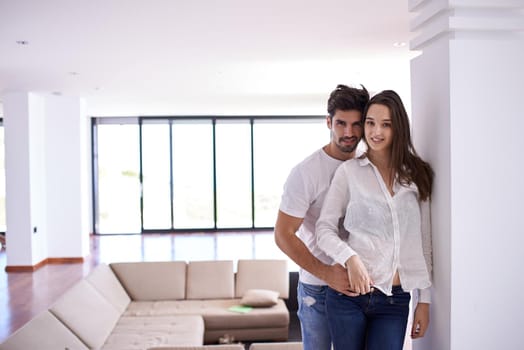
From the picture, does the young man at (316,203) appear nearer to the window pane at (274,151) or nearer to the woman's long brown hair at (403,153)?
the woman's long brown hair at (403,153)

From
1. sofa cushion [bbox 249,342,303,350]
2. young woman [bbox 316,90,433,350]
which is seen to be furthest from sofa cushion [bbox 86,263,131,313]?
young woman [bbox 316,90,433,350]

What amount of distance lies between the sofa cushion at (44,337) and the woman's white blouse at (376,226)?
Result: 7.22ft

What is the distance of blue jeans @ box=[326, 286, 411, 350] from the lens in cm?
180

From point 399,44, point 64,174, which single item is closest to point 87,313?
point 399,44

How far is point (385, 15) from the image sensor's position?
156 inches

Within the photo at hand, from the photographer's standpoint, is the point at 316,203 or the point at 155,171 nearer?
the point at 316,203

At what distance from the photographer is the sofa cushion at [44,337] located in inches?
117

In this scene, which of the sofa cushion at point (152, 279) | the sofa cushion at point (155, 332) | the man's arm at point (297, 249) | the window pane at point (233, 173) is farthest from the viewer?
the window pane at point (233, 173)

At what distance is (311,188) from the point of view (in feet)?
6.60

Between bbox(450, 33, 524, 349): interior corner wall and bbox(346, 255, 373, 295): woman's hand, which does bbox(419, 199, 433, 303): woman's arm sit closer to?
bbox(450, 33, 524, 349): interior corner wall

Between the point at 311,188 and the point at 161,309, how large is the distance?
334cm

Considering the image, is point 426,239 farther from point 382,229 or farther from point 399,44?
point 399,44

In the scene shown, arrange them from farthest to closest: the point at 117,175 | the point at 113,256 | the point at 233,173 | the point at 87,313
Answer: the point at 233,173 → the point at 117,175 → the point at 113,256 → the point at 87,313

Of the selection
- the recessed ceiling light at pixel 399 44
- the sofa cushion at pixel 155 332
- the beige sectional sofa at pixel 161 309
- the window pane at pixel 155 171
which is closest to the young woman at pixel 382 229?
the beige sectional sofa at pixel 161 309
